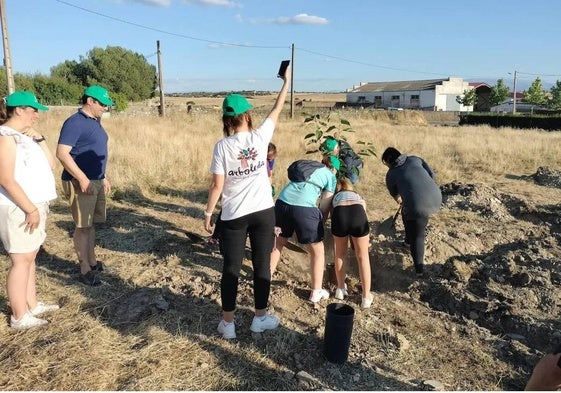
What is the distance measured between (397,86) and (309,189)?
243 ft

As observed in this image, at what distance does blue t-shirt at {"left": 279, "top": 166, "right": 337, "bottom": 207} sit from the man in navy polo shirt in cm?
172

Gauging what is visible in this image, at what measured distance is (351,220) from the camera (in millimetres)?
3801

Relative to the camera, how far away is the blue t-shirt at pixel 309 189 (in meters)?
3.85

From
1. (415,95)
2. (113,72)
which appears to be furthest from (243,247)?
(415,95)

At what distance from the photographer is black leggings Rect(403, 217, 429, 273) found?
4.59 metres

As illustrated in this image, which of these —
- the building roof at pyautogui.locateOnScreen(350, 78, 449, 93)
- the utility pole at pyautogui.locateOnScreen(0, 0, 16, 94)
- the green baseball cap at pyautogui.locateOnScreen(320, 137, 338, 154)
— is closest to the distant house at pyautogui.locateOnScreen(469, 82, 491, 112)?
the building roof at pyautogui.locateOnScreen(350, 78, 449, 93)

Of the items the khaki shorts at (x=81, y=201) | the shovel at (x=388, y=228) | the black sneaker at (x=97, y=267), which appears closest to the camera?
the khaki shorts at (x=81, y=201)

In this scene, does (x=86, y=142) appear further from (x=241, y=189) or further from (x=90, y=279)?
(x=241, y=189)

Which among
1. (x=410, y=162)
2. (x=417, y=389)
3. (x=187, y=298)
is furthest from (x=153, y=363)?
(x=410, y=162)

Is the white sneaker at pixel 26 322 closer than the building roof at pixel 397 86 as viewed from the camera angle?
Yes

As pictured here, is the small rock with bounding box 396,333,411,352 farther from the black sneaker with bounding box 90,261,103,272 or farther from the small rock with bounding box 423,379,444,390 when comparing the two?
the black sneaker with bounding box 90,261,103,272

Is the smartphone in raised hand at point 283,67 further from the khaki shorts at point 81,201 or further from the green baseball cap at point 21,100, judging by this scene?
the khaki shorts at point 81,201

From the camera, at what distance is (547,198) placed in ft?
28.1

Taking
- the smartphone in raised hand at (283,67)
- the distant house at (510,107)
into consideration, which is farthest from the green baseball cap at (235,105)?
the distant house at (510,107)
